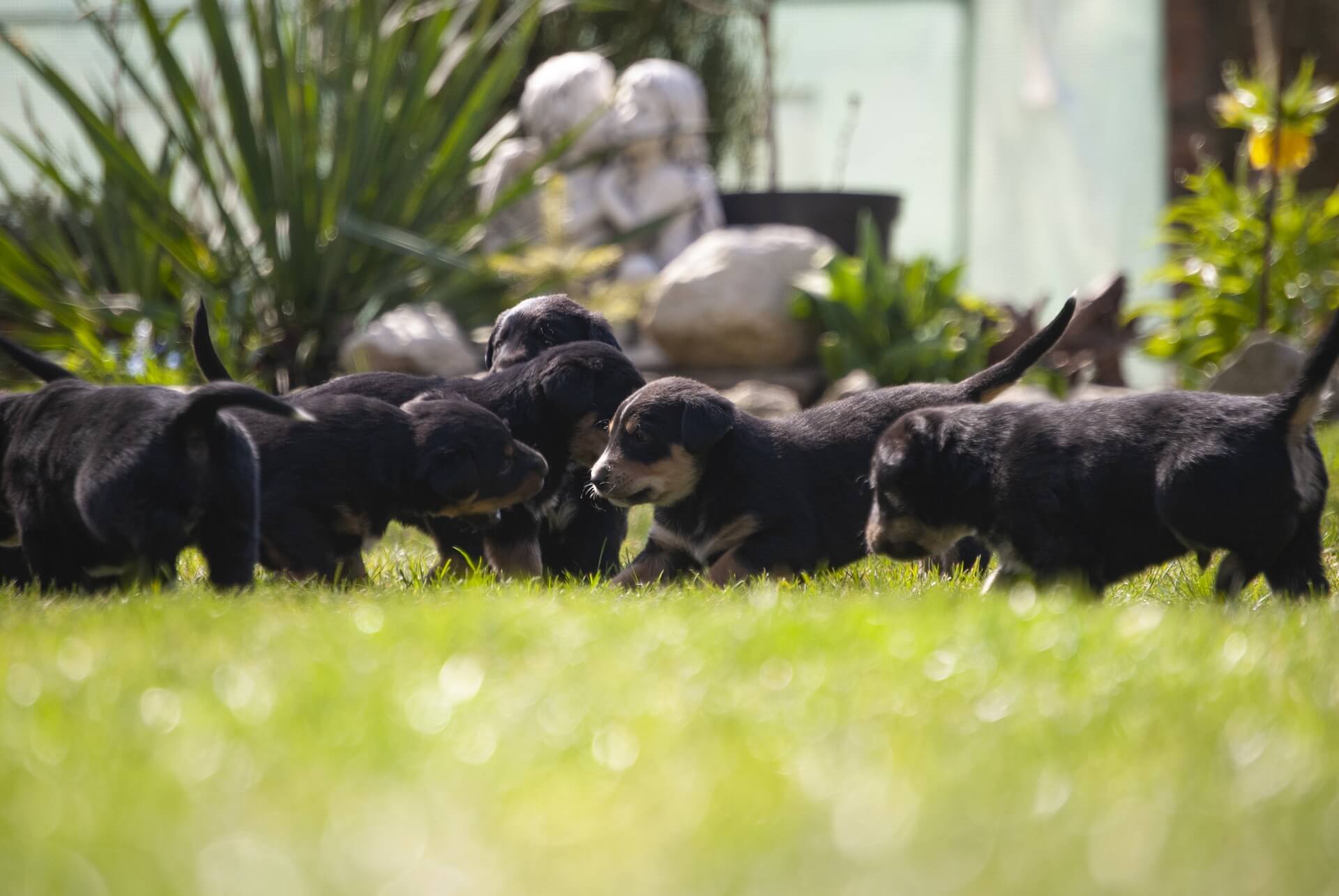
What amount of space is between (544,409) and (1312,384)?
2356 millimetres

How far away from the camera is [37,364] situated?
170 inches

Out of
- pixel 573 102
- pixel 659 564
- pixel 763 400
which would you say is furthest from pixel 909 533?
pixel 573 102

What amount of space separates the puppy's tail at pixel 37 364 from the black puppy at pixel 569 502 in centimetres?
138

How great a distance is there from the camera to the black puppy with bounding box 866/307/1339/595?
342 cm

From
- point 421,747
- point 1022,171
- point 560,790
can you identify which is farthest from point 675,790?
point 1022,171

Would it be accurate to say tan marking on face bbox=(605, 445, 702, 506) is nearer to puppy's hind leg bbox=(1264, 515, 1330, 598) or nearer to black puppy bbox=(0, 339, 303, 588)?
black puppy bbox=(0, 339, 303, 588)

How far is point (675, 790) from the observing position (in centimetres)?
189

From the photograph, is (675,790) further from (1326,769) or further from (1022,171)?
(1022,171)

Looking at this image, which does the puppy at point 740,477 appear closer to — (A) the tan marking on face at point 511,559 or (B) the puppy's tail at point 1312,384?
(A) the tan marking on face at point 511,559

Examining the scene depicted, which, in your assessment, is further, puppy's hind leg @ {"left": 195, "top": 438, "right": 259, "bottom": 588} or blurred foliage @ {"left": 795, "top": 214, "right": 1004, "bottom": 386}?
blurred foliage @ {"left": 795, "top": 214, "right": 1004, "bottom": 386}

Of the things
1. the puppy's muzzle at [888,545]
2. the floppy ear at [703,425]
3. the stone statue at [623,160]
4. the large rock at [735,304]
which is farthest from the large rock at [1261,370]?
the stone statue at [623,160]

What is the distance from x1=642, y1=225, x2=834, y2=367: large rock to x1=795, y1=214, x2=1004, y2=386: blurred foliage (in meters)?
0.20

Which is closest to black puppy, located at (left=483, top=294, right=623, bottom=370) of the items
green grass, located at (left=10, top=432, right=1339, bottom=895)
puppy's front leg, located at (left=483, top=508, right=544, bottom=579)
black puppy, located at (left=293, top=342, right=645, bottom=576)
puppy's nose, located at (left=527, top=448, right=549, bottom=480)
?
black puppy, located at (left=293, top=342, right=645, bottom=576)

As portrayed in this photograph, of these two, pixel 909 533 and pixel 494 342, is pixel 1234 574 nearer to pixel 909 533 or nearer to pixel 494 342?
pixel 909 533
